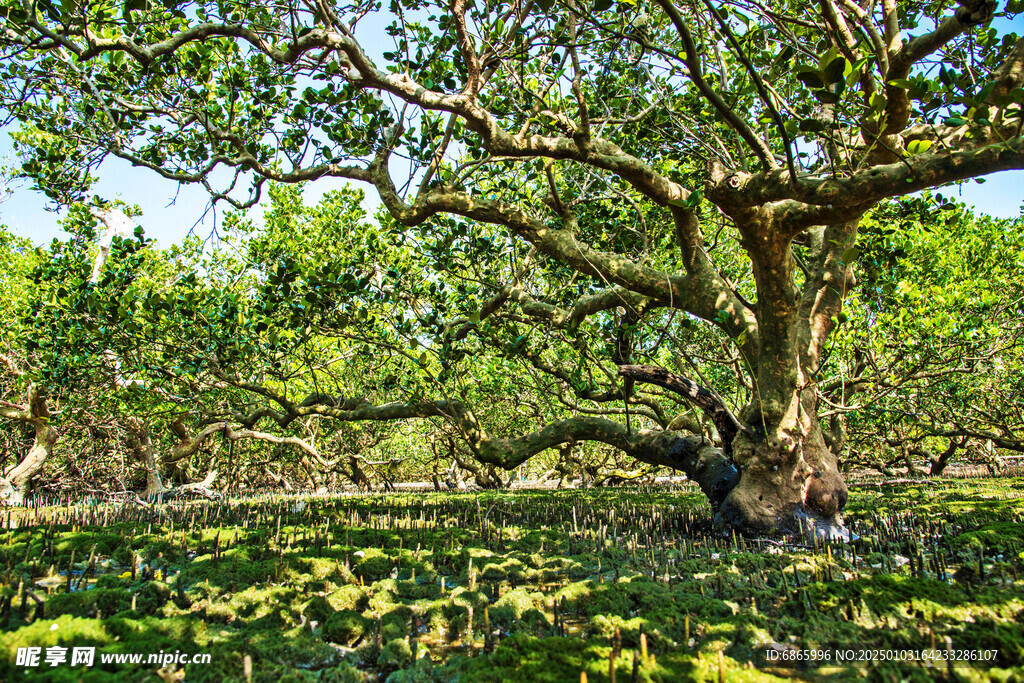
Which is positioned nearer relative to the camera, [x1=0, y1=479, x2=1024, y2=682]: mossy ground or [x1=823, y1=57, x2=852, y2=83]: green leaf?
[x1=0, y1=479, x2=1024, y2=682]: mossy ground

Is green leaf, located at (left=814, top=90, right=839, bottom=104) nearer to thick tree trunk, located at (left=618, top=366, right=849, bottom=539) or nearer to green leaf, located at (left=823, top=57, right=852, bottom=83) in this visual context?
green leaf, located at (left=823, top=57, right=852, bottom=83)

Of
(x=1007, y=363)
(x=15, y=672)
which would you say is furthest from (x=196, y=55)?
(x=1007, y=363)

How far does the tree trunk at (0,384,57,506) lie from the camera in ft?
28.5

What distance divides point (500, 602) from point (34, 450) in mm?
11085

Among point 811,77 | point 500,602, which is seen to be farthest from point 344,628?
point 811,77

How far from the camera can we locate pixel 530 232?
214 inches

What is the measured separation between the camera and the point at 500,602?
2941mm

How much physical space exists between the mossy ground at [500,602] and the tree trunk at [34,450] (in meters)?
5.52

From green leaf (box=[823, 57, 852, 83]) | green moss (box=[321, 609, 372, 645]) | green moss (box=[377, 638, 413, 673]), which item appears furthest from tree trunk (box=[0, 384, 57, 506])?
green leaf (box=[823, 57, 852, 83])

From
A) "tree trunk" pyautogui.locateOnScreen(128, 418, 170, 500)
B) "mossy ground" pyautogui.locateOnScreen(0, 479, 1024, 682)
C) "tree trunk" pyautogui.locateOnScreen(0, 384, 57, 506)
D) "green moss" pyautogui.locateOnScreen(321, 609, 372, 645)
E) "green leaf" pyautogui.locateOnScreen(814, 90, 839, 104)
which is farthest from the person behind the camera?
"tree trunk" pyautogui.locateOnScreen(128, 418, 170, 500)

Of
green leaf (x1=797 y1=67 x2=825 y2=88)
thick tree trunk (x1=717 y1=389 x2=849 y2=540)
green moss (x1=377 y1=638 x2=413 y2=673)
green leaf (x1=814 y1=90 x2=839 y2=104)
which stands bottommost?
green moss (x1=377 y1=638 x2=413 y2=673)

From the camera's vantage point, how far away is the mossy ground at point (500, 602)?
2.14 meters

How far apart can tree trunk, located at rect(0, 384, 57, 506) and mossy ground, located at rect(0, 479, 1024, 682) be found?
5.52 m

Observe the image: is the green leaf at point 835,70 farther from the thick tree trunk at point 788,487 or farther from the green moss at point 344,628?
the green moss at point 344,628
